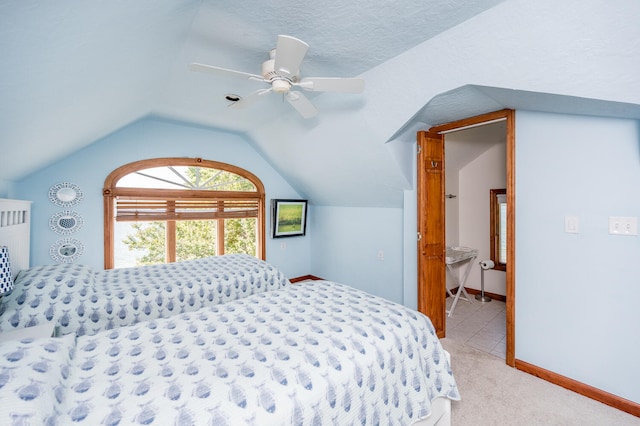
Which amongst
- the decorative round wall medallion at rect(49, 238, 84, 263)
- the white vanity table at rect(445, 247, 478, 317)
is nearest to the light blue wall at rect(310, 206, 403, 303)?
the white vanity table at rect(445, 247, 478, 317)

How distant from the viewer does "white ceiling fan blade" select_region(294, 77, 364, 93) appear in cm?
196

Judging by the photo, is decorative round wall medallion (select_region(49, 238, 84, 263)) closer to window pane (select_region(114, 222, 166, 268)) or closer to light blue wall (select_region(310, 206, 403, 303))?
window pane (select_region(114, 222, 166, 268))

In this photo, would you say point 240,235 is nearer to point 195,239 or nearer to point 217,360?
point 195,239

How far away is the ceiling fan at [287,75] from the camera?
1.60 meters

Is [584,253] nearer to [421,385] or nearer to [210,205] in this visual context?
[421,385]

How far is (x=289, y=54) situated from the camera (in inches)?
64.5

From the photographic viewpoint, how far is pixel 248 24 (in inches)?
73.8

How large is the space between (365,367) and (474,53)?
2110 mm

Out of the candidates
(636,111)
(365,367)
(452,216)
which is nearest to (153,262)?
(365,367)

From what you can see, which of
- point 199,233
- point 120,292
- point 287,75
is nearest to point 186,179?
point 199,233

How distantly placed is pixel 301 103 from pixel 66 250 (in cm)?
312

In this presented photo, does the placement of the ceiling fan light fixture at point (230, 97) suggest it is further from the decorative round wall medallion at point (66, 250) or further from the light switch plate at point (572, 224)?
the light switch plate at point (572, 224)

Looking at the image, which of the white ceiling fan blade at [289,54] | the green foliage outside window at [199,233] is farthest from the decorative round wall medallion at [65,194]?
the white ceiling fan blade at [289,54]

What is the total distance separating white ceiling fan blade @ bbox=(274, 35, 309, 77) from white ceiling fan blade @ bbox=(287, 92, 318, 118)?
0.34 meters
